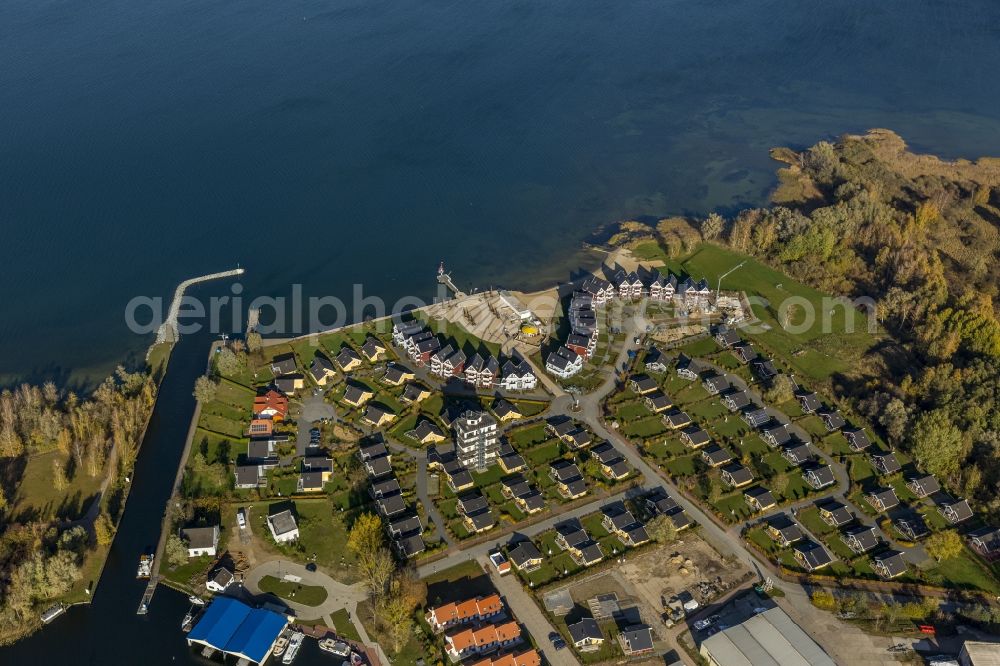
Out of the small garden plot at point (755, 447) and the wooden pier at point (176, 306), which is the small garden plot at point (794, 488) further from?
the wooden pier at point (176, 306)

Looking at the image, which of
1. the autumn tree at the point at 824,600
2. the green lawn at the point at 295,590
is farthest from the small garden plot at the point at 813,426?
the green lawn at the point at 295,590

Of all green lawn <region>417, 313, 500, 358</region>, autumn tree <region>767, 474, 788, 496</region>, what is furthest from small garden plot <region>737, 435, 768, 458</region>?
green lawn <region>417, 313, 500, 358</region>

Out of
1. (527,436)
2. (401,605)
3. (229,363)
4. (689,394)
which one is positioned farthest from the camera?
(229,363)

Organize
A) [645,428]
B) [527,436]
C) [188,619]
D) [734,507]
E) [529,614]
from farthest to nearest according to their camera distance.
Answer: [645,428] → [527,436] → [734,507] → [529,614] → [188,619]

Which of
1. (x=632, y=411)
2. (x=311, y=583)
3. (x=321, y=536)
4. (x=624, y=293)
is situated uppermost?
(x=624, y=293)

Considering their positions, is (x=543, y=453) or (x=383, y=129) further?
(x=383, y=129)

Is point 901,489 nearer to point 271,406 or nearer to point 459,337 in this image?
point 459,337

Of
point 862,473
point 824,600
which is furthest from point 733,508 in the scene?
point 862,473
